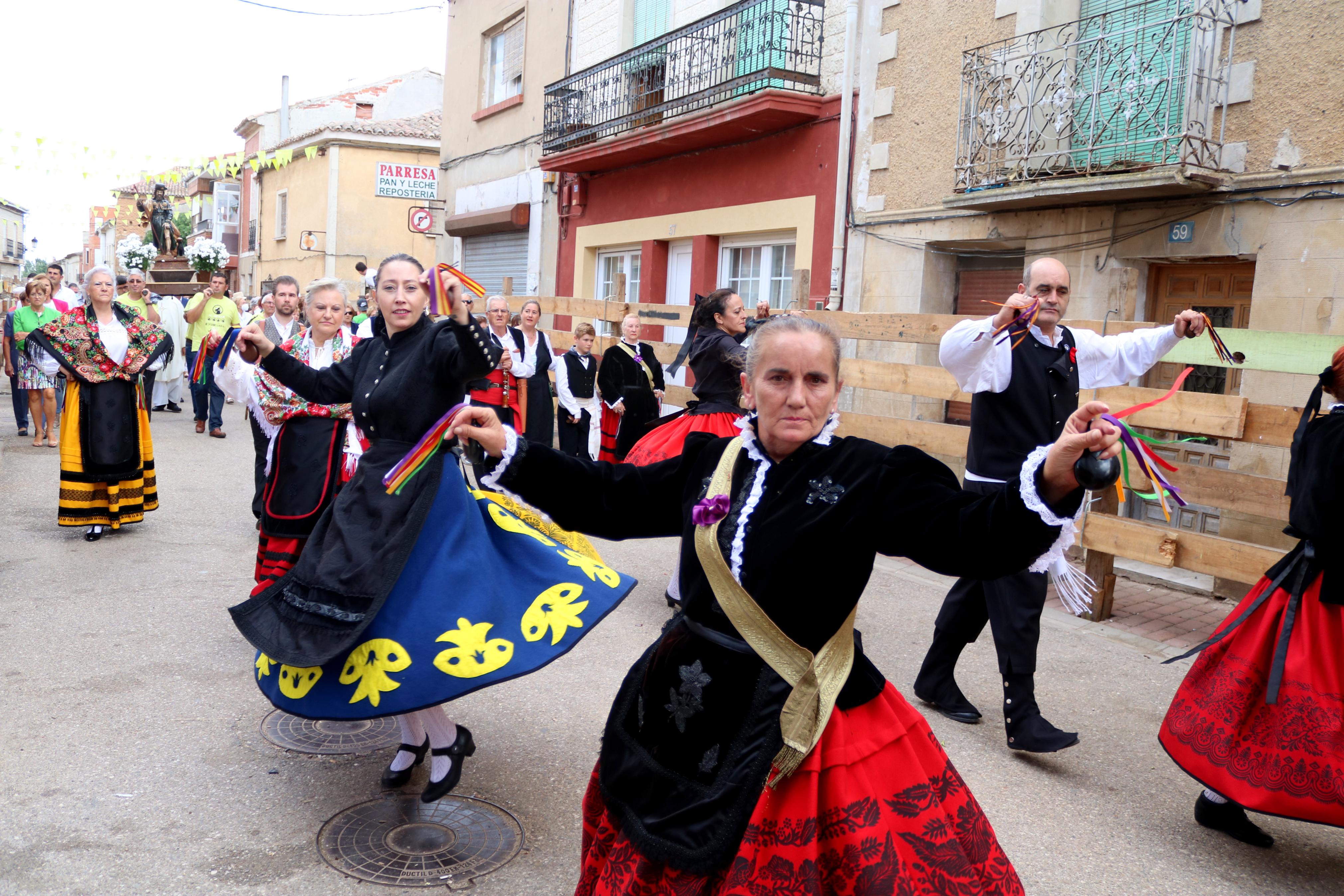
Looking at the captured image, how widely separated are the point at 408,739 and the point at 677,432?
300 cm

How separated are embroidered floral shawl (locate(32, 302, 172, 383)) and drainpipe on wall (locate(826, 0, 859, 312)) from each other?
20.8 ft

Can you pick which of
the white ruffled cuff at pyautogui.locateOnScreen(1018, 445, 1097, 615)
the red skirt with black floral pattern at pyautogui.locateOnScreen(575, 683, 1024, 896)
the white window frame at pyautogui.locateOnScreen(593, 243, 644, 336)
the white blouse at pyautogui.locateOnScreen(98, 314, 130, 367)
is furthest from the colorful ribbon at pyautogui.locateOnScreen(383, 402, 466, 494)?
the white window frame at pyautogui.locateOnScreen(593, 243, 644, 336)

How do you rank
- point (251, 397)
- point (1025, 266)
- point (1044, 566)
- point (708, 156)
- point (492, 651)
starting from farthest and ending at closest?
point (708, 156)
point (1025, 266)
point (251, 397)
point (492, 651)
point (1044, 566)

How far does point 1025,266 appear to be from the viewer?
30.6ft

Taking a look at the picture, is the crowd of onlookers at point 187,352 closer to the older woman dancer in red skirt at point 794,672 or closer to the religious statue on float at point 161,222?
the older woman dancer in red skirt at point 794,672

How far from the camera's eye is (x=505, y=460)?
2488 millimetres

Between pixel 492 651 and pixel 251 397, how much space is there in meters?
2.82

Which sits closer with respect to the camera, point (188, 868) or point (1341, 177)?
point (188, 868)

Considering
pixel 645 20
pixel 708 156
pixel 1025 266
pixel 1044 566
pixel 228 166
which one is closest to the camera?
pixel 1044 566

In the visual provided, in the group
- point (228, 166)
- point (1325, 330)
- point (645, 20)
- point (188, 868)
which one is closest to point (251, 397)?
point (188, 868)

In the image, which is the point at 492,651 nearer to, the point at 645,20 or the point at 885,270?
the point at 885,270

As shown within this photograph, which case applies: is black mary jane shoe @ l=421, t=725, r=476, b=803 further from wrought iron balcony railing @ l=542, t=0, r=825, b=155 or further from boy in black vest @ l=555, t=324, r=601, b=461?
wrought iron balcony railing @ l=542, t=0, r=825, b=155

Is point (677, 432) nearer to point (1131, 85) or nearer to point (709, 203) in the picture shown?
point (1131, 85)

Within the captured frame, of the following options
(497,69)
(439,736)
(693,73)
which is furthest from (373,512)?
(497,69)
